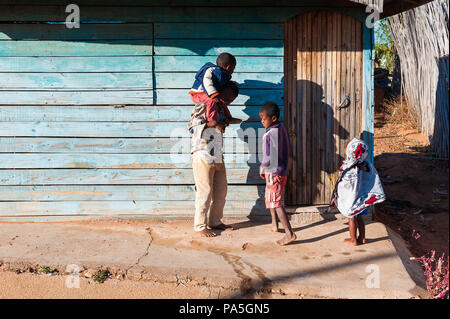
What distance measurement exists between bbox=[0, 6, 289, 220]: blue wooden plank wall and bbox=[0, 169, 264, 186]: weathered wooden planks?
0.01 meters

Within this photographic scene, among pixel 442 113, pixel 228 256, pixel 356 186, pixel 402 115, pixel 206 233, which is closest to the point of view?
pixel 228 256

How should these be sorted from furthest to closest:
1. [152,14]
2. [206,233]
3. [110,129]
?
[110,129]
[152,14]
[206,233]

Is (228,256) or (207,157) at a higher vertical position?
(207,157)

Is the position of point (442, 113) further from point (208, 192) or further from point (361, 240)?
point (208, 192)

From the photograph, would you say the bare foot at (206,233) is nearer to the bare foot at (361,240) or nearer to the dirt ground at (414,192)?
the bare foot at (361,240)

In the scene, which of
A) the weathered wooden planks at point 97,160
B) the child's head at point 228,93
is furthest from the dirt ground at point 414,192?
the child's head at point 228,93

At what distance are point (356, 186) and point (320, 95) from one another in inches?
58.0

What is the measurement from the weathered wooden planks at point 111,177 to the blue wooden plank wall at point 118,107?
0.5 inches

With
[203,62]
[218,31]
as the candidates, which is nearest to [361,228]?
[203,62]

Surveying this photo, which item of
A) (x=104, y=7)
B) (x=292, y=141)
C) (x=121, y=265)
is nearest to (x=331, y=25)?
(x=292, y=141)

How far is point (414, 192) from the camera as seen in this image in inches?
293

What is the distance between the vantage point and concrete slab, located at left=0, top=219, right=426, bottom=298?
371 cm

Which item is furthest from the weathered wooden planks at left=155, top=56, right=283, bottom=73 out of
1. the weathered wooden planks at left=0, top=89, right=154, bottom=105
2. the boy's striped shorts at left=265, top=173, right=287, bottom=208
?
the boy's striped shorts at left=265, top=173, right=287, bottom=208

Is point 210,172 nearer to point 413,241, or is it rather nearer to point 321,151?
point 321,151
